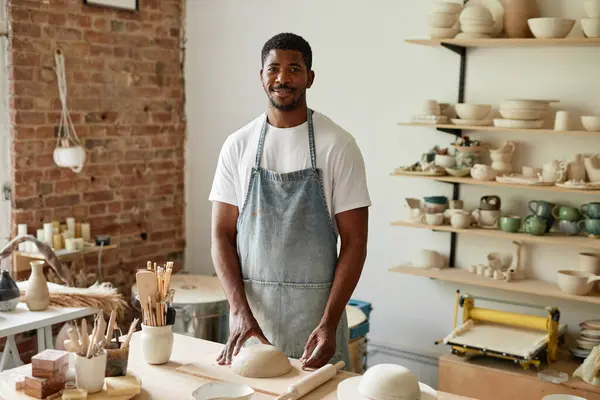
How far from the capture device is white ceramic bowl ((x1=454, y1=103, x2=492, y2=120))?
3.82 metres

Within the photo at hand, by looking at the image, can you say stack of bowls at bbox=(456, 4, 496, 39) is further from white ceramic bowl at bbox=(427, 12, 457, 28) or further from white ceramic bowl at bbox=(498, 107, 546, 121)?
white ceramic bowl at bbox=(498, 107, 546, 121)

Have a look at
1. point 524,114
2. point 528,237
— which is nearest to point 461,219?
point 528,237

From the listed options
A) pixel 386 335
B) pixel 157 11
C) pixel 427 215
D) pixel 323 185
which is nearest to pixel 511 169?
pixel 427 215

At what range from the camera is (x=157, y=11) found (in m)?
4.74

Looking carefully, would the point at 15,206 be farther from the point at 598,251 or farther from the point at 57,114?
the point at 598,251

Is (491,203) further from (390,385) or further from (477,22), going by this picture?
(390,385)

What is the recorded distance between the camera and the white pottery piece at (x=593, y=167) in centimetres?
360

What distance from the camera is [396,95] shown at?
4.26 metres

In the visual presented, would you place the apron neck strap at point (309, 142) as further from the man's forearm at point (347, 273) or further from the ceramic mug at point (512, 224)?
the ceramic mug at point (512, 224)

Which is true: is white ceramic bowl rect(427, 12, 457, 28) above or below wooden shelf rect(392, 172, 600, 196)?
above

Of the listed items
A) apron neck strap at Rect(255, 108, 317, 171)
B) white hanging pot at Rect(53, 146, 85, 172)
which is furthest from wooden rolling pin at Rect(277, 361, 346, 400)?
white hanging pot at Rect(53, 146, 85, 172)

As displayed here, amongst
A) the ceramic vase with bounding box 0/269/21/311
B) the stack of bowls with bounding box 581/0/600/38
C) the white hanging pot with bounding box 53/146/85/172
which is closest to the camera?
the ceramic vase with bounding box 0/269/21/311

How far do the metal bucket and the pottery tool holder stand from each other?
1.15 meters

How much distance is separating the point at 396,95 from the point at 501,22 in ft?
2.29
